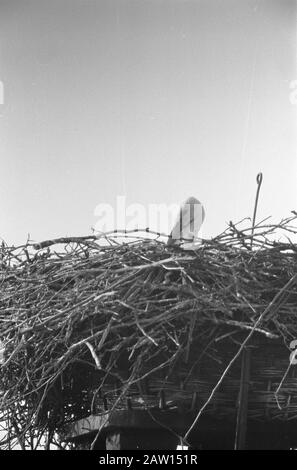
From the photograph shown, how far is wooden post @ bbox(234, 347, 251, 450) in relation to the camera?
2676 mm

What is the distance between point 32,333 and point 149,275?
383 millimetres

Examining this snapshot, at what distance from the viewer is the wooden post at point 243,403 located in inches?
105

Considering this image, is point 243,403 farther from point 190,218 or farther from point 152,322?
point 190,218

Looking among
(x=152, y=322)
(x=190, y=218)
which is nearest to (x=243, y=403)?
(x=152, y=322)

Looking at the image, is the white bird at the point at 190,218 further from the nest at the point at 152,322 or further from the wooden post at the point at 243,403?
the wooden post at the point at 243,403

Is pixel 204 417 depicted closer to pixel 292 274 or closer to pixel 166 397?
pixel 166 397

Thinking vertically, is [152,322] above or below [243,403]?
above

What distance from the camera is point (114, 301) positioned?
255cm

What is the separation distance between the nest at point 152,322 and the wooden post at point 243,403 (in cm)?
3

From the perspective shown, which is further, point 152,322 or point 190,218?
point 190,218

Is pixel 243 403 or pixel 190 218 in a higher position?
pixel 190 218

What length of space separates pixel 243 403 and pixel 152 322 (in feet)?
1.31

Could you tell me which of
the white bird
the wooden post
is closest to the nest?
the wooden post

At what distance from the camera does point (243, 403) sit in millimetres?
2701
